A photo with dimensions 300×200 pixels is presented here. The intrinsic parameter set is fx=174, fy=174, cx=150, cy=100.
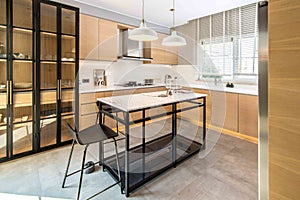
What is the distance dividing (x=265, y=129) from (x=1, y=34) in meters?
3.00

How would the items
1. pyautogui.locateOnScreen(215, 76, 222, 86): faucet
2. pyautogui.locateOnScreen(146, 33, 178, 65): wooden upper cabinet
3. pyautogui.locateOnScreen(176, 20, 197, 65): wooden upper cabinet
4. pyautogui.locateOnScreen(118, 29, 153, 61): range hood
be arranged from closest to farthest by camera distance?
pyautogui.locateOnScreen(118, 29, 153, 61): range hood → pyautogui.locateOnScreen(215, 76, 222, 86): faucet → pyautogui.locateOnScreen(146, 33, 178, 65): wooden upper cabinet → pyautogui.locateOnScreen(176, 20, 197, 65): wooden upper cabinet

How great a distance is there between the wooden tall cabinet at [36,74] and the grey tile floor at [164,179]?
0.32 m

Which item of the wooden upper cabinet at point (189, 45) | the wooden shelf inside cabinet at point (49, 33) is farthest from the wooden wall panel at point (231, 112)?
the wooden shelf inside cabinet at point (49, 33)

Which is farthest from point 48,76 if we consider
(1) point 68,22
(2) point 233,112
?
(2) point 233,112

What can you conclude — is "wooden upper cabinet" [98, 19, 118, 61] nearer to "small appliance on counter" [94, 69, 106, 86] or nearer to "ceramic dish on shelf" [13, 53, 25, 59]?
"small appliance on counter" [94, 69, 106, 86]

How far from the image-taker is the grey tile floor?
172 cm

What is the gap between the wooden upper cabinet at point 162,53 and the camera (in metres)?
4.32

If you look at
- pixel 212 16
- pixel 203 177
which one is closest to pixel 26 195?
pixel 203 177

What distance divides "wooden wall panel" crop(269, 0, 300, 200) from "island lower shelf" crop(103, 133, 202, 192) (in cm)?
142

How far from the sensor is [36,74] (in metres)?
2.48

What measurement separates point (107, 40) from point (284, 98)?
3.25 m

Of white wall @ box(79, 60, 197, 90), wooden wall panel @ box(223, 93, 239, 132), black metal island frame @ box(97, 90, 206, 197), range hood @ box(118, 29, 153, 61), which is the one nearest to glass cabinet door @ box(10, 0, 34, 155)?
white wall @ box(79, 60, 197, 90)

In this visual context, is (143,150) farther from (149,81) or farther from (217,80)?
(217,80)

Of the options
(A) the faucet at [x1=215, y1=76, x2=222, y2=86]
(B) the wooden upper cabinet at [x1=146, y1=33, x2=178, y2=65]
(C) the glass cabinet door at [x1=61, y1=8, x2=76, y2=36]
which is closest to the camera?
(C) the glass cabinet door at [x1=61, y1=8, x2=76, y2=36]
